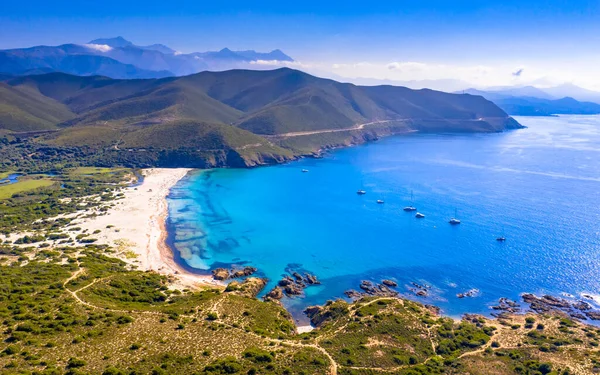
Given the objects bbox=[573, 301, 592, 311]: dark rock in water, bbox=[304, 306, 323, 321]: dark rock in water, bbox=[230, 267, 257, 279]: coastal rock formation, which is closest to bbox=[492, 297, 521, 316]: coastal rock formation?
bbox=[573, 301, 592, 311]: dark rock in water

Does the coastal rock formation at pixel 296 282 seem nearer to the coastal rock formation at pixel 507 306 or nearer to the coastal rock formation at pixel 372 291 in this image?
the coastal rock formation at pixel 372 291

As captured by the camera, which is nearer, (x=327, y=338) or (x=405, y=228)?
(x=327, y=338)

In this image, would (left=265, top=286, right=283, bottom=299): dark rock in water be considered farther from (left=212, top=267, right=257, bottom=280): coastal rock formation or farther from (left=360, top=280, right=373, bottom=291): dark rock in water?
(left=360, top=280, right=373, bottom=291): dark rock in water

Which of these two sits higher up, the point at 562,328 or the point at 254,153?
the point at 254,153

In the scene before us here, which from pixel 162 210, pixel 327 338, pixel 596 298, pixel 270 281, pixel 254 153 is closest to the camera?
pixel 327 338

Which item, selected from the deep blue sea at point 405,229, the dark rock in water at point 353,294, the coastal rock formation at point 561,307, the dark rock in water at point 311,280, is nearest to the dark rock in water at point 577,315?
the coastal rock formation at point 561,307

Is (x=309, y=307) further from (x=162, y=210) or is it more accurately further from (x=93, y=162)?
(x=93, y=162)

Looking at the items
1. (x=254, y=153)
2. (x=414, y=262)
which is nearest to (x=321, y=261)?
(x=414, y=262)
